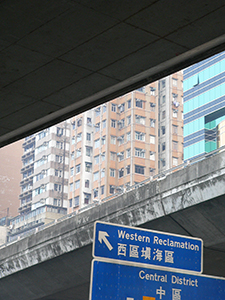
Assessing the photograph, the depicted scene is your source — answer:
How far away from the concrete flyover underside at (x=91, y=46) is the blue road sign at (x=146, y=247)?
2.81 meters

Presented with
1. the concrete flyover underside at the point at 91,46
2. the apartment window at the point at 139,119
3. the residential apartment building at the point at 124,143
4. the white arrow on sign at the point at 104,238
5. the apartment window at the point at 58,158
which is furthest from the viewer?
the apartment window at the point at 58,158

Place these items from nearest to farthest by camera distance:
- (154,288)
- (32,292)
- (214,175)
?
(154,288), (214,175), (32,292)

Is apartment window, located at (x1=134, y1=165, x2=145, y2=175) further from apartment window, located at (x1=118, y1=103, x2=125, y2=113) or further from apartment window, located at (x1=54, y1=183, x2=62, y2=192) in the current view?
apartment window, located at (x1=54, y1=183, x2=62, y2=192)

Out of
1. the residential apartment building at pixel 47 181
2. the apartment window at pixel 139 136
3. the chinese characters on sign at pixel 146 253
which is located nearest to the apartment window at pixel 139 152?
the apartment window at pixel 139 136

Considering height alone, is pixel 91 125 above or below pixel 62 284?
above

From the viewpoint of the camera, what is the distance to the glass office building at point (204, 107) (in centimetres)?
9338

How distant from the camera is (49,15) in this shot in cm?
750

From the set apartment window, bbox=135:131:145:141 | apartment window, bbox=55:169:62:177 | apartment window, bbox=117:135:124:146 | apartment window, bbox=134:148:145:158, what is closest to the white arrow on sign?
apartment window, bbox=134:148:145:158

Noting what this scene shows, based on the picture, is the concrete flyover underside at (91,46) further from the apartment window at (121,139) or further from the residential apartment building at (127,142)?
the apartment window at (121,139)

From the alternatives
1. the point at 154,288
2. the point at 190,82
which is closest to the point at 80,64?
the point at 154,288

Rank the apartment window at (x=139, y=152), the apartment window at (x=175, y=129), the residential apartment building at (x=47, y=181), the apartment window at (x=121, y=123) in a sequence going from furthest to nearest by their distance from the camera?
the residential apartment building at (x=47, y=181) → the apartment window at (x=175, y=129) → the apartment window at (x=121, y=123) → the apartment window at (x=139, y=152)

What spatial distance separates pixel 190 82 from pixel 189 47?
9375 cm

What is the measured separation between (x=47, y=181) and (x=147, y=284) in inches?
4658

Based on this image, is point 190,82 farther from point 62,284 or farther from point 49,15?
point 49,15
